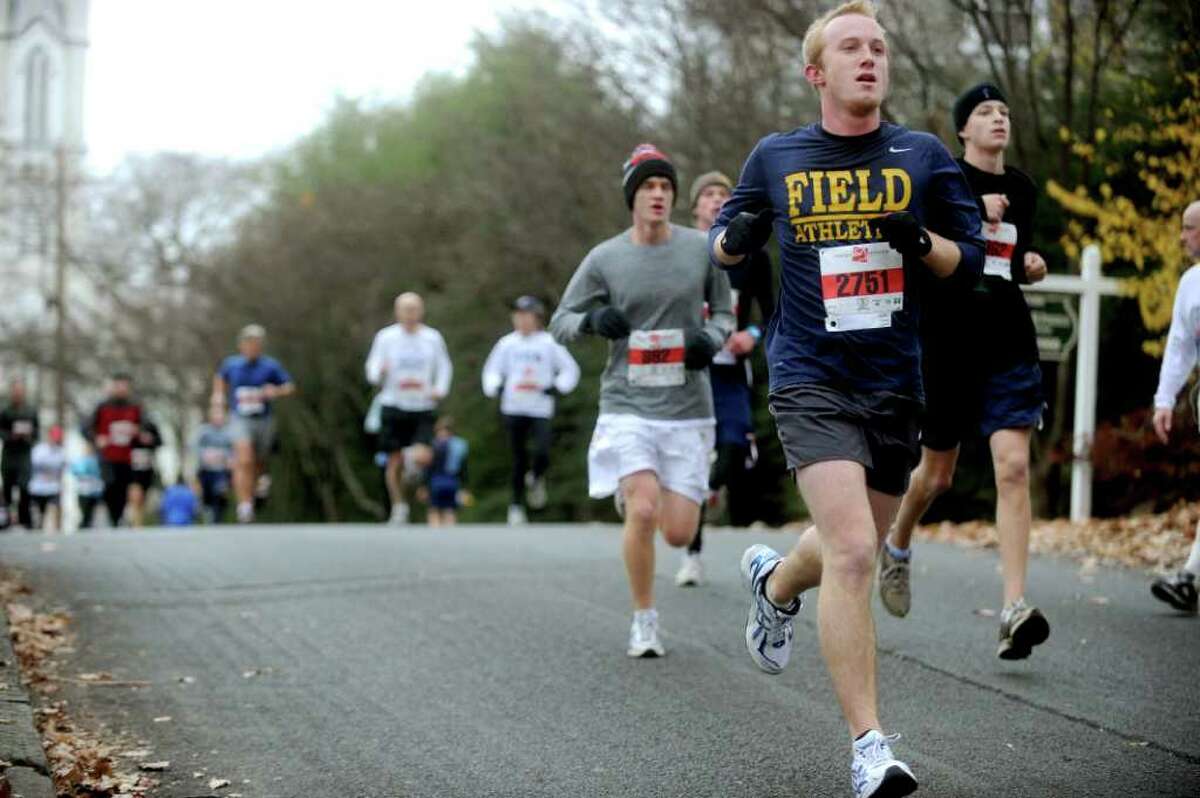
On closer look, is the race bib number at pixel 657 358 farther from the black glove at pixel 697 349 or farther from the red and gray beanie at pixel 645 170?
the red and gray beanie at pixel 645 170

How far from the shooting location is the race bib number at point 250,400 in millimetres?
18906

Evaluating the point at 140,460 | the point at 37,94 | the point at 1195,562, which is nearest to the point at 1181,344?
the point at 1195,562

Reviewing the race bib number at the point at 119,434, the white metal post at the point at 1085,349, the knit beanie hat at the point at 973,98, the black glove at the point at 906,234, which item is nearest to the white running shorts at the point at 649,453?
the knit beanie hat at the point at 973,98

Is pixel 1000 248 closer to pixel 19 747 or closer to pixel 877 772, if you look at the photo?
pixel 877 772

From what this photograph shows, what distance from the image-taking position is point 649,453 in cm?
796

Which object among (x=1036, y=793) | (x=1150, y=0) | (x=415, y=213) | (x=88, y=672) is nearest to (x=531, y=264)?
(x=415, y=213)

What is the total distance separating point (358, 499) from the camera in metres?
44.5

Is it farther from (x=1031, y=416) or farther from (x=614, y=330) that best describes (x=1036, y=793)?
(x=614, y=330)

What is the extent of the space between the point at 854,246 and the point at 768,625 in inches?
51.1

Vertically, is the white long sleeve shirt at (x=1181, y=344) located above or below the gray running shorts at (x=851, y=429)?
above

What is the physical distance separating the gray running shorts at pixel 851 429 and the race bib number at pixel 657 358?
261 cm

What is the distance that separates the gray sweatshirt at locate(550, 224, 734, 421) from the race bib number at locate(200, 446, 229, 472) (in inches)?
624

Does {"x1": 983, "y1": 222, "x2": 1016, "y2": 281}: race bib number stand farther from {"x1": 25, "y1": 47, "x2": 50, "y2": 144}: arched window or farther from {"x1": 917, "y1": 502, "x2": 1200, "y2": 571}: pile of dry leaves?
{"x1": 25, "y1": 47, "x2": 50, "y2": 144}: arched window

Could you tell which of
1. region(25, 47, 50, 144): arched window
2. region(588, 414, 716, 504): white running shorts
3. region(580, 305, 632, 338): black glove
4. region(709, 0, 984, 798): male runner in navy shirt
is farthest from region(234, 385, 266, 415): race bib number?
region(25, 47, 50, 144): arched window
